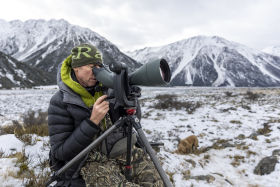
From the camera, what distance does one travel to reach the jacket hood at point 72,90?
5.75 feet

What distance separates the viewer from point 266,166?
14.0ft

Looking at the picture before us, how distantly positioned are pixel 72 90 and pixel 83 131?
453 mm

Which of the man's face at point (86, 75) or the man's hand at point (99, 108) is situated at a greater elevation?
the man's face at point (86, 75)

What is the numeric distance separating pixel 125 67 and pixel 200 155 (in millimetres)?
4965

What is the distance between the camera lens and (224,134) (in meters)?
7.13

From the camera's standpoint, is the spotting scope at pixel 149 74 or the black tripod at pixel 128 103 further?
the black tripod at pixel 128 103

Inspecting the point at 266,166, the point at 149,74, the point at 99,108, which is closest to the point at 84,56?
the point at 99,108

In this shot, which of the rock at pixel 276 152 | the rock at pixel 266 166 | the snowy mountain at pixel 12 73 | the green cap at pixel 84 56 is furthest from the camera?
the snowy mountain at pixel 12 73

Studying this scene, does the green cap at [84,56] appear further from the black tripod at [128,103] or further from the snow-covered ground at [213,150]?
the snow-covered ground at [213,150]

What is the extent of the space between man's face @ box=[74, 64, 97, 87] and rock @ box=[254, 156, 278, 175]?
457 cm

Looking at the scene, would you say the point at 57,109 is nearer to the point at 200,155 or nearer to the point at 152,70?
the point at 152,70

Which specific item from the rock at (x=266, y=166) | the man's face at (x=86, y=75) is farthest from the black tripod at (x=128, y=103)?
the rock at (x=266, y=166)

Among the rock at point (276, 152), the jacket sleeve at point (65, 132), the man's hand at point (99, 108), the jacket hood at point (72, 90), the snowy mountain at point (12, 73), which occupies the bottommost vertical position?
the rock at point (276, 152)

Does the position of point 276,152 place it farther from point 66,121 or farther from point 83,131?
point 66,121
